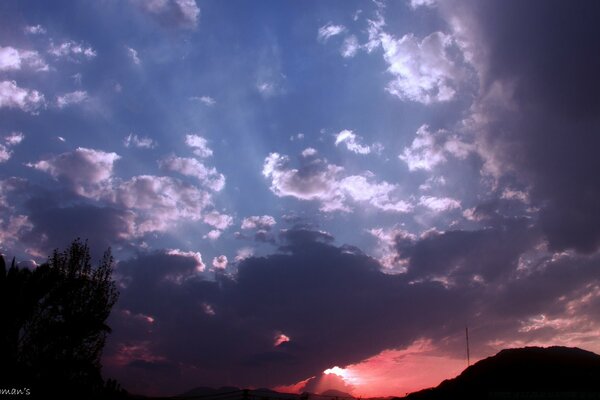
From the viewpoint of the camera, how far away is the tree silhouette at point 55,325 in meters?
26.0

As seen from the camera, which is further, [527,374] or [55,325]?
[527,374]

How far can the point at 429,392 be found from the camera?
229 feet

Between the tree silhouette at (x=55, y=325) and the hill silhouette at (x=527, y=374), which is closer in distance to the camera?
the tree silhouette at (x=55, y=325)

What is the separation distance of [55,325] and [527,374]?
63.3m

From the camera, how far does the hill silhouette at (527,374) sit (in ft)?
188

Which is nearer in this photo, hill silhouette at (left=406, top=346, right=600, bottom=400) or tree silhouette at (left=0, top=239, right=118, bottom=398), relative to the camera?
tree silhouette at (left=0, top=239, right=118, bottom=398)

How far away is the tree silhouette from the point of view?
85.2ft

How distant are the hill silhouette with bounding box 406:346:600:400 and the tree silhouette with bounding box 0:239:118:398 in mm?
45339

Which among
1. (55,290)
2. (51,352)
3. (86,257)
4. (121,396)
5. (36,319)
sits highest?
(86,257)

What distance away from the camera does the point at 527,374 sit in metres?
63.3

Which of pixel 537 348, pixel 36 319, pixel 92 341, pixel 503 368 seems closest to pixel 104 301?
pixel 92 341

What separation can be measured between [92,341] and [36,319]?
4862mm

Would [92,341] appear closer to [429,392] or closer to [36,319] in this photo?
[36,319]

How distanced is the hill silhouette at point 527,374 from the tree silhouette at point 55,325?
45339 millimetres
